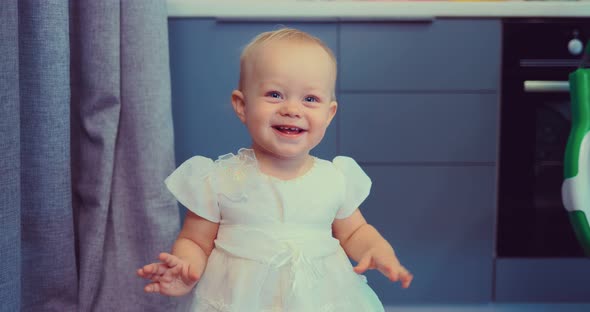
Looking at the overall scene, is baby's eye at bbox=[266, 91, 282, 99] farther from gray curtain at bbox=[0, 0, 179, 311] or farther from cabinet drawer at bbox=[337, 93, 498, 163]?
cabinet drawer at bbox=[337, 93, 498, 163]

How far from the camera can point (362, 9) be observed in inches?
59.6

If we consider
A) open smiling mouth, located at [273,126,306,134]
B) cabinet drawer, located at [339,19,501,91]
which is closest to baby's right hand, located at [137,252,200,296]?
open smiling mouth, located at [273,126,306,134]

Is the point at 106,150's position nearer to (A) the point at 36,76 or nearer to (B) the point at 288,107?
(A) the point at 36,76

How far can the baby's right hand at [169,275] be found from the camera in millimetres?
746

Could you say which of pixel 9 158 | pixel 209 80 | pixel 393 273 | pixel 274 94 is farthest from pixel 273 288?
pixel 209 80

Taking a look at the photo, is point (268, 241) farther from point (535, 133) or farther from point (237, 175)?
point (535, 133)

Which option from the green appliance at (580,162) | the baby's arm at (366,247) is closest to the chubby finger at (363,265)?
the baby's arm at (366,247)

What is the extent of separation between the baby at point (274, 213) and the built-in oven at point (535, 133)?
85 cm

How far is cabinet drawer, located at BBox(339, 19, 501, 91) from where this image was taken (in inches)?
60.7

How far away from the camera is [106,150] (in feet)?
4.16

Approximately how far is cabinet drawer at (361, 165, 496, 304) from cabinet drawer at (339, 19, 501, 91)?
23 centimetres

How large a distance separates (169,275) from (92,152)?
61cm

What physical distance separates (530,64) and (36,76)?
125 centimetres

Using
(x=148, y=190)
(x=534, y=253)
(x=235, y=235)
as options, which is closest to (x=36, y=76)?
(x=148, y=190)
